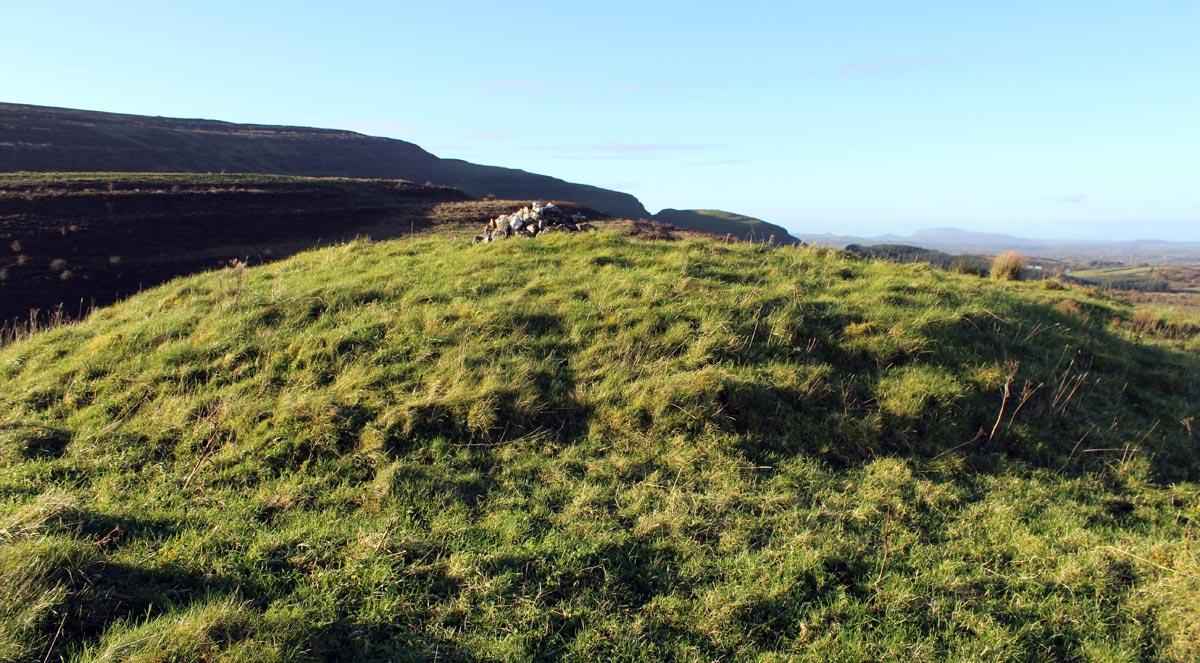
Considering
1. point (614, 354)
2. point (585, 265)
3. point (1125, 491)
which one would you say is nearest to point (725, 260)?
point (585, 265)

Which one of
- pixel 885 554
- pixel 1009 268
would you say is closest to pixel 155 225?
pixel 885 554

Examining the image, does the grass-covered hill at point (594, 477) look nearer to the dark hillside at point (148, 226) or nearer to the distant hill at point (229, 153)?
the dark hillside at point (148, 226)

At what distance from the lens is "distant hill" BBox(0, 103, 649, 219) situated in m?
49.9

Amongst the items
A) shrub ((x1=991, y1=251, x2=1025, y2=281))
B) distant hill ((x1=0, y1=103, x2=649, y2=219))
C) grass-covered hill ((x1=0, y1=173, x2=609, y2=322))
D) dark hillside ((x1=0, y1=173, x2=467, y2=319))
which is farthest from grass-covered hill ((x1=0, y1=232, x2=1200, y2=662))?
distant hill ((x1=0, y1=103, x2=649, y2=219))

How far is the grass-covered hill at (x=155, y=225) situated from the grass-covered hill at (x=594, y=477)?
1152cm

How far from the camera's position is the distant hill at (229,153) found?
164 feet

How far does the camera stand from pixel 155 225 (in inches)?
1030

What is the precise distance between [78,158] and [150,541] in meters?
62.8

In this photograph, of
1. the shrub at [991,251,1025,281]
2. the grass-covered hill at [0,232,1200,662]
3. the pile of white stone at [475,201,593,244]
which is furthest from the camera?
the shrub at [991,251,1025,281]

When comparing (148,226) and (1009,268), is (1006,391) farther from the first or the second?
(148,226)

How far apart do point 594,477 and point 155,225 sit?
2966cm

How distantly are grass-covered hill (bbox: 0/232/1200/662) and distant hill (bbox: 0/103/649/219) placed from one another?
54.5m

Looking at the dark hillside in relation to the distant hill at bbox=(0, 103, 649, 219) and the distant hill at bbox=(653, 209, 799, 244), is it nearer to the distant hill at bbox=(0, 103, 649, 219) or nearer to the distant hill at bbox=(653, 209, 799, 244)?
the distant hill at bbox=(0, 103, 649, 219)

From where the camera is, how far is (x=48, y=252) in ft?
68.3
